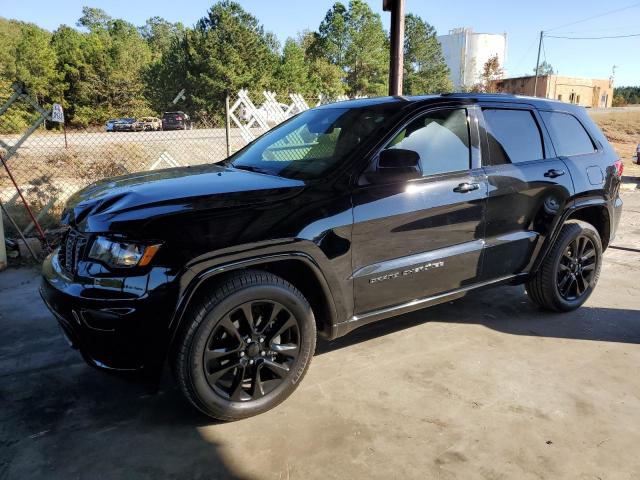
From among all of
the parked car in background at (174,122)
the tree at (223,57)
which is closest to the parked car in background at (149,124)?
the parked car in background at (174,122)

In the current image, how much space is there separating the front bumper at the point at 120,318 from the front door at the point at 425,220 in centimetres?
114

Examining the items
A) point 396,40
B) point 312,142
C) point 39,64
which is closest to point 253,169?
point 312,142

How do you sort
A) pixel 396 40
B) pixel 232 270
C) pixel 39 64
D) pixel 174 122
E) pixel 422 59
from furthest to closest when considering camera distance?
pixel 422 59 < pixel 39 64 < pixel 174 122 < pixel 396 40 < pixel 232 270

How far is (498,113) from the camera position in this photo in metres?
3.81

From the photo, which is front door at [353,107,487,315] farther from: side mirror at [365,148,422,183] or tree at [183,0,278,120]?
tree at [183,0,278,120]

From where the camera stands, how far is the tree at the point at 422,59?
67.3 metres

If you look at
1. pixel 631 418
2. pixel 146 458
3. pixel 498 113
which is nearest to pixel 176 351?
pixel 146 458

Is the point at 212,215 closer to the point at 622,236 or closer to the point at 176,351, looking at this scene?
the point at 176,351

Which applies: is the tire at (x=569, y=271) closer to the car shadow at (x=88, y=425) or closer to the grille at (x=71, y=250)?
the car shadow at (x=88, y=425)

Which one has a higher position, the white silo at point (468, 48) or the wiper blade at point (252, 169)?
the white silo at point (468, 48)

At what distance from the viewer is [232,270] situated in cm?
266

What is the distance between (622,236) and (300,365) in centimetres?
604

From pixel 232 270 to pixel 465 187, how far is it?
1.71m

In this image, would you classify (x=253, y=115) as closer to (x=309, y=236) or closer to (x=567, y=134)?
(x=567, y=134)
